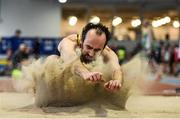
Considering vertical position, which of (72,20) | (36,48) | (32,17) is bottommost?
(36,48)

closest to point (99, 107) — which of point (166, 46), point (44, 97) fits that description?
point (44, 97)

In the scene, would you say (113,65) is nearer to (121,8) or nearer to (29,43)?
(29,43)

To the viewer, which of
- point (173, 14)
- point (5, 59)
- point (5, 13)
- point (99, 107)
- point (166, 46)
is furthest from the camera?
point (173, 14)

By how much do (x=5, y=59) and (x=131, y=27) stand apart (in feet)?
26.6

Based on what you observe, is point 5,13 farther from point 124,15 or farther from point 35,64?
point 35,64

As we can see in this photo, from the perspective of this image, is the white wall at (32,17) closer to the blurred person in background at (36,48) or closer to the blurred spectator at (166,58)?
the blurred person in background at (36,48)

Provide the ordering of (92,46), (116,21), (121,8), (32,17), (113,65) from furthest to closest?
1. (116,21)
2. (121,8)
3. (32,17)
4. (113,65)
5. (92,46)

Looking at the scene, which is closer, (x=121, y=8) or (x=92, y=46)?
(x=92, y=46)

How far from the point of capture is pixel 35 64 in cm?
407

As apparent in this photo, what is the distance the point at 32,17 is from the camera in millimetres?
26250

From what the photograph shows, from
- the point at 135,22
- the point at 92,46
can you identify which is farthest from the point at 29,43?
the point at 92,46

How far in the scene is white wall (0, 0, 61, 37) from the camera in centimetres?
2573

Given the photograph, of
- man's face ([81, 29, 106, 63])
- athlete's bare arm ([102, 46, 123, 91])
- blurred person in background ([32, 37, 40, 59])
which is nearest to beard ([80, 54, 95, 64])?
man's face ([81, 29, 106, 63])

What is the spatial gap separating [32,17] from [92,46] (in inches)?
892
